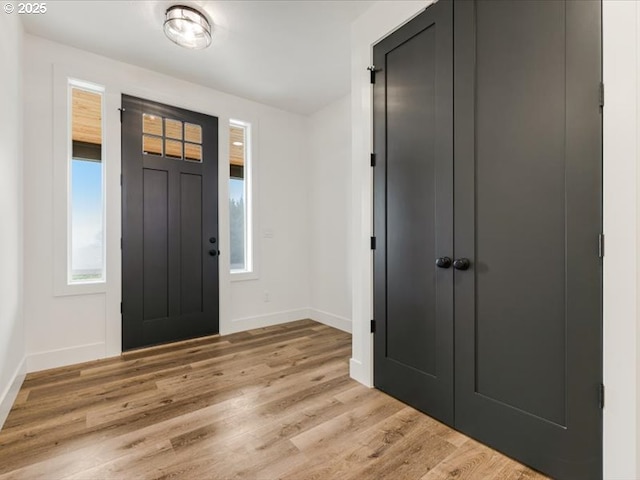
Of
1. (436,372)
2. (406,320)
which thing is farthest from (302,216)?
(436,372)

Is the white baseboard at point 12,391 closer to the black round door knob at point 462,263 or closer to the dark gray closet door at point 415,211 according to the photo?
the dark gray closet door at point 415,211

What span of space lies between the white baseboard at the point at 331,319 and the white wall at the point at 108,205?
495 millimetres

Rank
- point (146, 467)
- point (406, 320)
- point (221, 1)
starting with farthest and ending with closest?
point (221, 1), point (406, 320), point (146, 467)

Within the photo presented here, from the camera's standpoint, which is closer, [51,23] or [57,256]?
[51,23]

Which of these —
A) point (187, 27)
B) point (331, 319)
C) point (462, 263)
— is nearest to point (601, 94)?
point (462, 263)

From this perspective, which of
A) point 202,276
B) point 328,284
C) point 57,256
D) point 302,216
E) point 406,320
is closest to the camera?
point 406,320

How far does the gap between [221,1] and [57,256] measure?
249 cm

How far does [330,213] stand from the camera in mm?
4008

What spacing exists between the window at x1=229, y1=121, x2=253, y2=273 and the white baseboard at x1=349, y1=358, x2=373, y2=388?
1937 mm

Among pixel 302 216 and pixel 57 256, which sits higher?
pixel 302 216

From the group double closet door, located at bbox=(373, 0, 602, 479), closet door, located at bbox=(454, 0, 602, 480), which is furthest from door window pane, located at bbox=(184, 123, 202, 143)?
closet door, located at bbox=(454, 0, 602, 480)

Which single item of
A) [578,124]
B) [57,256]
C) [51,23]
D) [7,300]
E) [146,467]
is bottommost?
[146,467]

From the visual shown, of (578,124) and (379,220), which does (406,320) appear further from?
(578,124)

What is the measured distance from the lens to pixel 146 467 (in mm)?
1501
